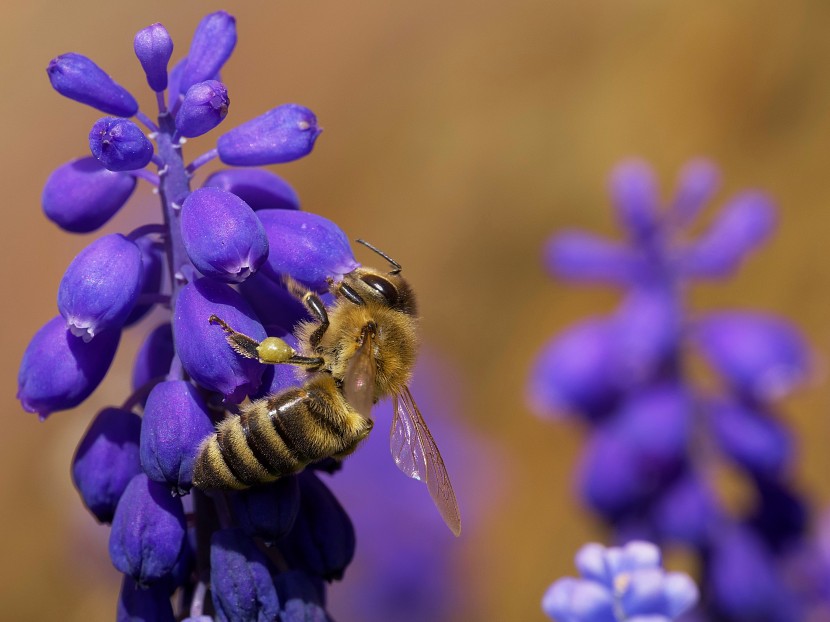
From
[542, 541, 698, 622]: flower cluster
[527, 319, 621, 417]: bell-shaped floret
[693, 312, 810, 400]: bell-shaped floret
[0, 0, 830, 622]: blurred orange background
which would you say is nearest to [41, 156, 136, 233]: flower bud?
[542, 541, 698, 622]: flower cluster

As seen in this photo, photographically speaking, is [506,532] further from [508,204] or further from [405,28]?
[405,28]

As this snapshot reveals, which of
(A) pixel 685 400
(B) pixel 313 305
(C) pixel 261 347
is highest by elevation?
(A) pixel 685 400

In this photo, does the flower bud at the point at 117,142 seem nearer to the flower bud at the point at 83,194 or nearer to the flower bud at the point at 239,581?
the flower bud at the point at 83,194

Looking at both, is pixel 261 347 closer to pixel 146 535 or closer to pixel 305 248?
pixel 305 248

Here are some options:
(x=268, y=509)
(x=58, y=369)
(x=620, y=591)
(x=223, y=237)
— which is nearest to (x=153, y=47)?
(x=223, y=237)

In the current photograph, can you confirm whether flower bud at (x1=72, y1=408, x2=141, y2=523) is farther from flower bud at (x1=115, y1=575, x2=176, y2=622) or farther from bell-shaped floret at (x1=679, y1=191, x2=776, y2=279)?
bell-shaped floret at (x1=679, y1=191, x2=776, y2=279)

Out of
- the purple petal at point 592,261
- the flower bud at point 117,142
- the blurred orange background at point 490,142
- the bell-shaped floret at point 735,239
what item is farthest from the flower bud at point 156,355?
the blurred orange background at point 490,142
